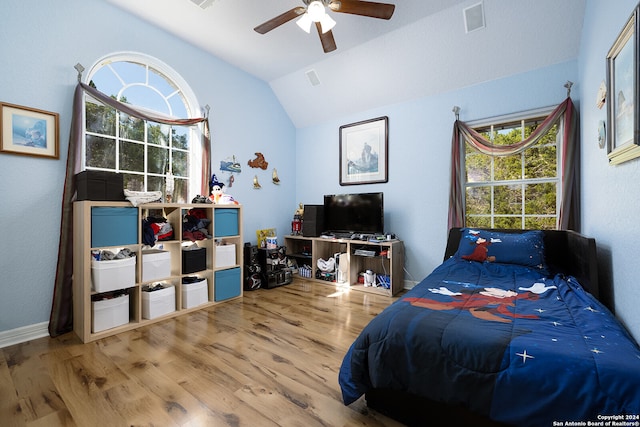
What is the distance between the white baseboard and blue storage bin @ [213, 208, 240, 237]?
4.96 feet

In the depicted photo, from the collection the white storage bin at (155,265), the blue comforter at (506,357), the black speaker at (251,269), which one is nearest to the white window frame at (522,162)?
the blue comforter at (506,357)

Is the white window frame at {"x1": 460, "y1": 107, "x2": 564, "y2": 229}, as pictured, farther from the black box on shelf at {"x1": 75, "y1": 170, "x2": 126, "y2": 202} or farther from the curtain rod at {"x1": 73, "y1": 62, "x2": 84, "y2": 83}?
the curtain rod at {"x1": 73, "y1": 62, "x2": 84, "y2": 83}

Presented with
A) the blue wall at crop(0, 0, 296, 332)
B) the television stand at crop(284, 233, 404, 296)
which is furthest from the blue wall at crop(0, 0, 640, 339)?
the television stand at crop(284, 233, 404, 296)

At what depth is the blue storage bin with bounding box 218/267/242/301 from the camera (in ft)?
9.87

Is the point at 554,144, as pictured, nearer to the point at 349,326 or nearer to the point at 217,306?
the point at 349,326

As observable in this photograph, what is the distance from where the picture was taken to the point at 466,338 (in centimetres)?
114

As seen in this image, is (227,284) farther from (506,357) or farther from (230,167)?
(506,357)

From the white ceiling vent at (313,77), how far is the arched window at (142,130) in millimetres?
1514

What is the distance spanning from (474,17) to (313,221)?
280 cm

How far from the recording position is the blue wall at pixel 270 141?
1.85 m

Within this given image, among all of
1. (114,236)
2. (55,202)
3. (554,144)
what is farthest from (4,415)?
(554,144)

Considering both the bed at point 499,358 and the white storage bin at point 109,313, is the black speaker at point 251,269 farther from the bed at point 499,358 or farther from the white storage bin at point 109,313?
the bed at point 499,358

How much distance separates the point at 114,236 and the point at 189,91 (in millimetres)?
1877

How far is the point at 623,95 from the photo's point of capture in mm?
1442
